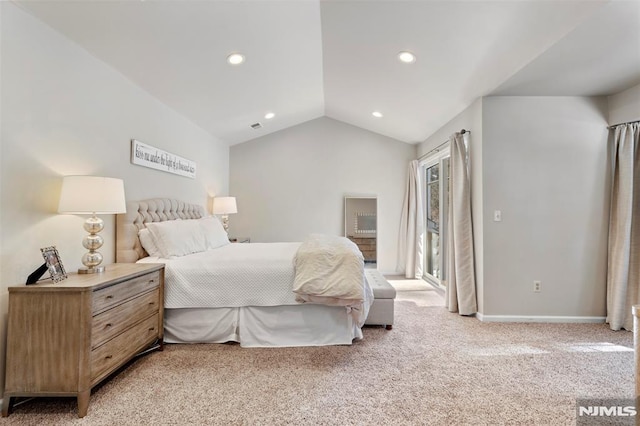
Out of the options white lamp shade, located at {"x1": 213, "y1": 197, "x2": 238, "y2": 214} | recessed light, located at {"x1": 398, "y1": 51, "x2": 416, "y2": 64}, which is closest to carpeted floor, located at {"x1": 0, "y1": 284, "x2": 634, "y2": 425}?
white lamp shade, located at {"x1": 213, "y1": 197, "x2": 238, "y2": 214}

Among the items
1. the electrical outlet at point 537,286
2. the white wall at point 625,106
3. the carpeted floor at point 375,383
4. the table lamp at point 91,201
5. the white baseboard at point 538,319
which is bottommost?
the carpeted floor at point 375,383

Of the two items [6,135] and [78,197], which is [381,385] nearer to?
[78,197]

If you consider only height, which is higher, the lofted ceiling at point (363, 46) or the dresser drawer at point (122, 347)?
the lofted ceiling at point (363, 46)

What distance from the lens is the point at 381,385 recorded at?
199cm

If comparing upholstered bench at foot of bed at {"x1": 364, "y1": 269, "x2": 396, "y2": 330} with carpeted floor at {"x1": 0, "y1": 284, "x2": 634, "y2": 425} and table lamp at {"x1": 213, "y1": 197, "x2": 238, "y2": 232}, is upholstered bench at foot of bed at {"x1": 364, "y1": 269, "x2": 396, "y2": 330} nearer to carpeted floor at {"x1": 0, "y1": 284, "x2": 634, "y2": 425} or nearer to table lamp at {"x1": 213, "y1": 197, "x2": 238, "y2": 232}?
carpeted floor at {"x1": 0, "y1": 284, "x2": 634, "y2": 425}

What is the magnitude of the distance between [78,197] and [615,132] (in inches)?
188

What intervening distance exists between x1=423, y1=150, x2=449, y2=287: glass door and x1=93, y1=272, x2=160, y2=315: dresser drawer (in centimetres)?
381

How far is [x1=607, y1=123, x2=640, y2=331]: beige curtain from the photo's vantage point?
9.65ft

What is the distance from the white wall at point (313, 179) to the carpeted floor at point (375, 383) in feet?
10.0

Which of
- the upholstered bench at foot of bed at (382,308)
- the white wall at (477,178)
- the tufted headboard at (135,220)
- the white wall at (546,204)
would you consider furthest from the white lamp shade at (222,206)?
the white wall at (546,204)

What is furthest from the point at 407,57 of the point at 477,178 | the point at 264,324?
the point at 264,324

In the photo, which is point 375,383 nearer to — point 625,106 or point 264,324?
point 264,324

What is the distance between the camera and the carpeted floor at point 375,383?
1.69 m

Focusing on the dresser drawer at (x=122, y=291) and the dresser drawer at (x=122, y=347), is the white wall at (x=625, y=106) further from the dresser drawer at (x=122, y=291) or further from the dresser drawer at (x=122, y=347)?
A: the dresser drawer at (x=122, y=347)
